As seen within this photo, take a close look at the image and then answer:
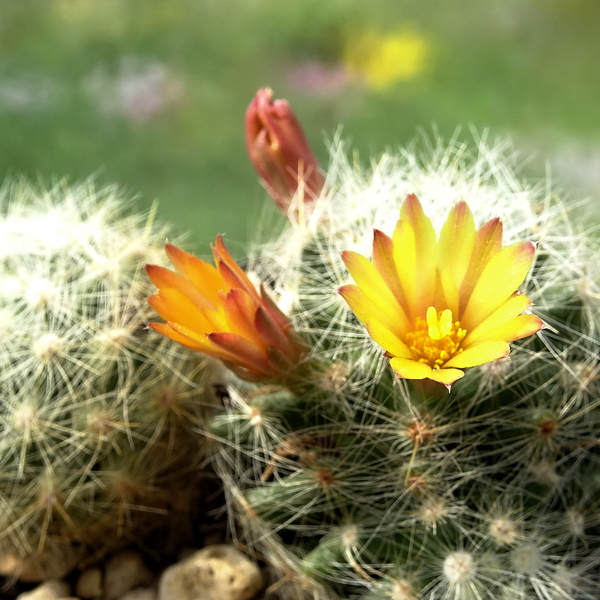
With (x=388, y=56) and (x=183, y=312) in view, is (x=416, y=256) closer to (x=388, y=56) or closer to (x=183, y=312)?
(x=183, y=312)

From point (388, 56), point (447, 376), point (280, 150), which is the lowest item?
point (447, 376)

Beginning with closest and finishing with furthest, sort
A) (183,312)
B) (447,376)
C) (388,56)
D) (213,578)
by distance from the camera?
(447,376) → (183,312) → (213,578) → (388,56)

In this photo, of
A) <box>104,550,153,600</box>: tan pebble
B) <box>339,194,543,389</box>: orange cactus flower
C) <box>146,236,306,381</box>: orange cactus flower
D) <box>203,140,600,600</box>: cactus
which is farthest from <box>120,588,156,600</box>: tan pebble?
<box>339,194,543,389</box>: orange cactus flower

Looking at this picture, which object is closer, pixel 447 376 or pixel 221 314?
pixel 447 376

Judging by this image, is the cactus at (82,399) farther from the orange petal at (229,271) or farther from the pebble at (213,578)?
the orange petal at (229,271)

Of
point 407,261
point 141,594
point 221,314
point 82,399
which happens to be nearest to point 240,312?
point 221,314

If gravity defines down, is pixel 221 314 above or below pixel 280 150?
below
